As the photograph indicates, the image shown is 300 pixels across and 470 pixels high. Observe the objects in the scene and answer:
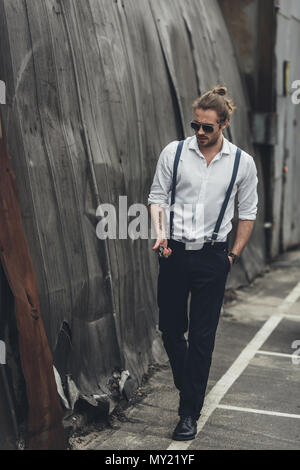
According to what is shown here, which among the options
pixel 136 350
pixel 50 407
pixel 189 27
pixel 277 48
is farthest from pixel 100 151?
pixel 277 48

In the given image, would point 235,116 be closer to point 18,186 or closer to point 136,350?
point 136,350

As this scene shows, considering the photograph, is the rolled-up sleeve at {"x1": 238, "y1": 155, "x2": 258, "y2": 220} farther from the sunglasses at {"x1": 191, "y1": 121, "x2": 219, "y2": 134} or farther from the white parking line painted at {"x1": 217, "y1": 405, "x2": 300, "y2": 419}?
the white parking line painted at {"x1": 217, "y1": 405, "x2": 300, "y2": 419}

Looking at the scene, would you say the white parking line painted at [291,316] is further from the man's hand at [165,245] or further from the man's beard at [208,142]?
the man's beard at [208,142]

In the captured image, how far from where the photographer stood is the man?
4.95 metres

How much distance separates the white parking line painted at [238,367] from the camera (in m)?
5.43

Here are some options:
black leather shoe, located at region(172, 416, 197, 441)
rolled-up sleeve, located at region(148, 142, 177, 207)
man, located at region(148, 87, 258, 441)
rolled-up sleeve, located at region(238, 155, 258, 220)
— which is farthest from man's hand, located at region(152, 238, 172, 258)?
black leather shoe, located at region(172, 416, 197, 441)

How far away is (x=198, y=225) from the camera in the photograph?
16.4ft

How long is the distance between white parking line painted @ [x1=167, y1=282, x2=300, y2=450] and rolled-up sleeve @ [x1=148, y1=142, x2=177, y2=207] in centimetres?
156

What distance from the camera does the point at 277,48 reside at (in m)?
10.4

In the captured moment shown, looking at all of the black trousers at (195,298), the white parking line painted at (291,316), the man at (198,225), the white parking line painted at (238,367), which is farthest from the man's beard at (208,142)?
the white parking line painted at (291,316)

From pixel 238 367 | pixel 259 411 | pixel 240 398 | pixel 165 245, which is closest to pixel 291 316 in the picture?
pixel 238 367

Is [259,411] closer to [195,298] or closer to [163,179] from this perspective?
[195,298]

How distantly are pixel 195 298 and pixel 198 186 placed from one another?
0.73m

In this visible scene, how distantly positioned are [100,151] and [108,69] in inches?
28.6
